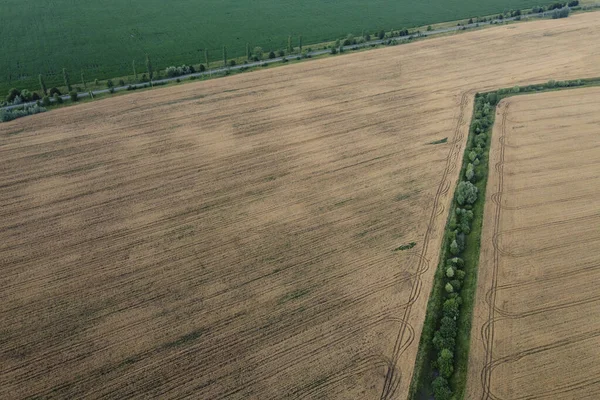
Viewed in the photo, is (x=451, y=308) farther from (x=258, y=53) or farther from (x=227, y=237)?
(x=258, y=53)

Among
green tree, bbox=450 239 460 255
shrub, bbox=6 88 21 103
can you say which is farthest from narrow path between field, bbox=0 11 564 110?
green tree, bbox=450 239 460 255

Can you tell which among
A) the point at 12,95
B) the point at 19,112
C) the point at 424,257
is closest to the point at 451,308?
the point at 424,257

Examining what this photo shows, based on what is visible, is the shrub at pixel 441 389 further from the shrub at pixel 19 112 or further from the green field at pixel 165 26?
the green field at pixel 165 26

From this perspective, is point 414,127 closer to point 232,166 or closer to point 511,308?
point 232,166

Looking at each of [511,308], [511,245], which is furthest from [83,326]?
[511,245]

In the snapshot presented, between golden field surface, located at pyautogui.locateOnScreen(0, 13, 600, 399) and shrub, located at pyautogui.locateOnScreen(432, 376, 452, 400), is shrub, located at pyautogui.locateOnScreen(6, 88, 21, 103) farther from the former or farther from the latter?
shrub, located at pyautogui.locateOnScreen(432, 376, 452, 400)
